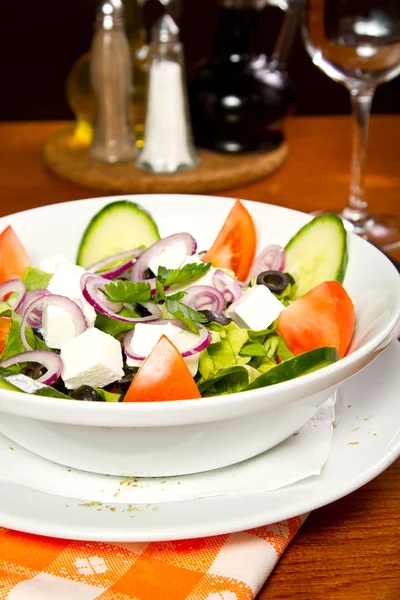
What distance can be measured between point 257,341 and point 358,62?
0.86m

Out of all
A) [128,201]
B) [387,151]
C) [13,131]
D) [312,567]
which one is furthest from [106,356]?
[13,131]

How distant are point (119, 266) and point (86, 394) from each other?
0.34m

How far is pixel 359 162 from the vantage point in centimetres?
187

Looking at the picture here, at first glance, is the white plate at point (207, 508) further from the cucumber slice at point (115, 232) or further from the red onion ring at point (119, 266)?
the cucumber slice at point (115, 232)

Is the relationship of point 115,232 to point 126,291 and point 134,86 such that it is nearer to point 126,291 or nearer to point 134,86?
point 126,291

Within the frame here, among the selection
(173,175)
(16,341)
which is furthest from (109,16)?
(16,341)

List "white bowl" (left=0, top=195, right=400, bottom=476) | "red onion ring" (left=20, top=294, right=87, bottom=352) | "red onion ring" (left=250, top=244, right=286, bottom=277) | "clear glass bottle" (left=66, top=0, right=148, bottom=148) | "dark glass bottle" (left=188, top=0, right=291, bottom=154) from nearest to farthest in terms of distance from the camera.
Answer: "white bowl" (left=0, top=195, right=400, bottom=476) → "red onion ring" (left=20, top=294, right=87, bottom=352) → "red onion ring" (left=250, top=244, right=286, bottom=277) → "dark glass bottle" (left=188, top=0, right=291, bottom=154) → "clear glass bottle" (left=66, top=0, right=148, bottom=148)

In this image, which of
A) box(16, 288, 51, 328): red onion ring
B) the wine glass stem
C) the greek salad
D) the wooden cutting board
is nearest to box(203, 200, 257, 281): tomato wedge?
the greek salad

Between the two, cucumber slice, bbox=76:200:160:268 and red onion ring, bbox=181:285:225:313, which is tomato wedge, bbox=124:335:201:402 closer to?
red onion ring, bbox=181:285:225:313

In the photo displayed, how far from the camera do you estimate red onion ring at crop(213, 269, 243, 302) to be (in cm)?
113

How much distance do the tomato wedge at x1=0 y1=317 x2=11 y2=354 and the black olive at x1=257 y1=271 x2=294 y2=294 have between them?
357mm

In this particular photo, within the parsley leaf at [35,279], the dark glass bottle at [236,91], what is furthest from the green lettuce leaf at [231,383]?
the dark glass bottle at [236,91]

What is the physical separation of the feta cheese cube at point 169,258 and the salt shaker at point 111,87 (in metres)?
1.12

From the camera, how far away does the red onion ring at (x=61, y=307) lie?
3.31 feet
